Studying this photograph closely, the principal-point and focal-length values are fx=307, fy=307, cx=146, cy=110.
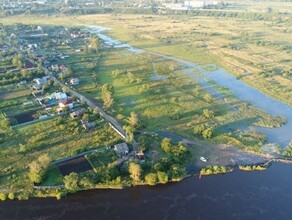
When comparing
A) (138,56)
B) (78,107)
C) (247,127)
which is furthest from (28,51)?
(247,127)

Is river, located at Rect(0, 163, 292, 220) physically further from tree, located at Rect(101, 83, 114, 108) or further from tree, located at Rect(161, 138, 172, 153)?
tree, located at Rect(101, 83, 114, 108)

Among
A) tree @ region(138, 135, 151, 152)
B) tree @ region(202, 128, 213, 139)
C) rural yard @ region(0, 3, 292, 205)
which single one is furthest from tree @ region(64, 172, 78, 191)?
tree @ region(202, 128, 213, 139)

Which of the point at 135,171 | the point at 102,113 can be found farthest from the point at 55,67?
the point at 135,171

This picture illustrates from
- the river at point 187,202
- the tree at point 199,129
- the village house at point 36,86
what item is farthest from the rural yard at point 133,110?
the river at point 187,202

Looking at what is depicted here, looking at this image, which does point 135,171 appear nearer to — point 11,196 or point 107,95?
point 11,196

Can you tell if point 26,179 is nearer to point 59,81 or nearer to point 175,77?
point 59,81
